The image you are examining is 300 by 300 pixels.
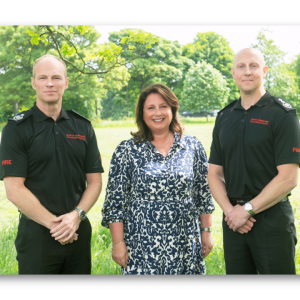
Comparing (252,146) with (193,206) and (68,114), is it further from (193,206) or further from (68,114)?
(68,114)

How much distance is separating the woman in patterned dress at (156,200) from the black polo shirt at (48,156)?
0.25 metres

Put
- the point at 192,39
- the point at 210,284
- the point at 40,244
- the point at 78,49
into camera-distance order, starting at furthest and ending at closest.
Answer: the point at 78,49, the point at 192,39, the point at 210,284, the point at 40,244

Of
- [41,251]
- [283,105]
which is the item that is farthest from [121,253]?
[283,105]

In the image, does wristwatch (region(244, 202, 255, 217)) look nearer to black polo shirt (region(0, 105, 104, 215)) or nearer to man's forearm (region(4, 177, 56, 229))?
black polo shirt (region(0, 105, 104, 215))

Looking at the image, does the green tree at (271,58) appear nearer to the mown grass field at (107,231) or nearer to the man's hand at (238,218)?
the mown grass field at (107,231)

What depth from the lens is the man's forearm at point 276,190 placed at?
6.88 ft

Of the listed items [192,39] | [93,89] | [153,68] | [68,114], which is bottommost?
[68,114]

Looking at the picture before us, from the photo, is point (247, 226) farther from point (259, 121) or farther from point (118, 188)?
point (118, 188)

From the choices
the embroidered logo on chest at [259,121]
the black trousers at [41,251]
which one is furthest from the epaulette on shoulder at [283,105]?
the black trousers at [41,251]

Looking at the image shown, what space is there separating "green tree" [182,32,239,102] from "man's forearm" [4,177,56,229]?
208cm

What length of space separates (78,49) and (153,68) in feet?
2.95

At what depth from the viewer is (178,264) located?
2221mm

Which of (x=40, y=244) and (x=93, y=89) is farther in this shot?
(x=93, y=89)
